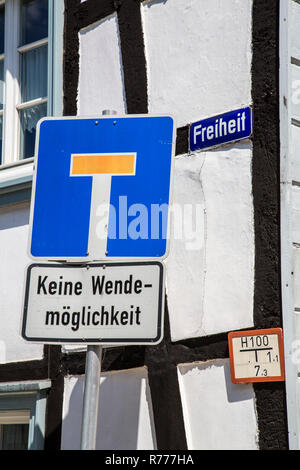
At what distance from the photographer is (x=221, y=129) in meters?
5.15

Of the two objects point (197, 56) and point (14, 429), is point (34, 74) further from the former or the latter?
point (14, 429)

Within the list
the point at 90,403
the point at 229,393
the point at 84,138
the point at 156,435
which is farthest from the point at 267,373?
the point at 84,138

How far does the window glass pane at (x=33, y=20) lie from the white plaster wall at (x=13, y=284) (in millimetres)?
1434

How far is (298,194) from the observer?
484cm

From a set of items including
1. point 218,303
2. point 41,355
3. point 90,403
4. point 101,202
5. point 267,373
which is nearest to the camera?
point 90,403

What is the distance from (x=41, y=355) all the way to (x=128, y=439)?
38.5 inches

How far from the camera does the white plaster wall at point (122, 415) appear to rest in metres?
5.17

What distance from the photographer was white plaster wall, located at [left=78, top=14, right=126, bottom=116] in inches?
229

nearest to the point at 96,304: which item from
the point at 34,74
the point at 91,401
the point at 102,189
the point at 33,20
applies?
the point at 91,401

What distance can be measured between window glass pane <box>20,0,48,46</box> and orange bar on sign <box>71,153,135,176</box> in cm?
278

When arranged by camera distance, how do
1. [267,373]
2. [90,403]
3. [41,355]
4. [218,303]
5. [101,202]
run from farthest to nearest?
[41,355], [218,303], [267,373], [101,202], [90,403]

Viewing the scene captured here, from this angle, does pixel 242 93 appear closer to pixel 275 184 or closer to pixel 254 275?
pixel 275 184

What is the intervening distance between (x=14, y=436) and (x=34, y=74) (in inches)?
106

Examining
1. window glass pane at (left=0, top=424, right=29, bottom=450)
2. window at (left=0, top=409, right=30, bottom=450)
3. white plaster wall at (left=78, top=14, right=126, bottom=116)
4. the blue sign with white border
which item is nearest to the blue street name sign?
white plaster wall at (left=78, top=14, right=126, bottom=116)
